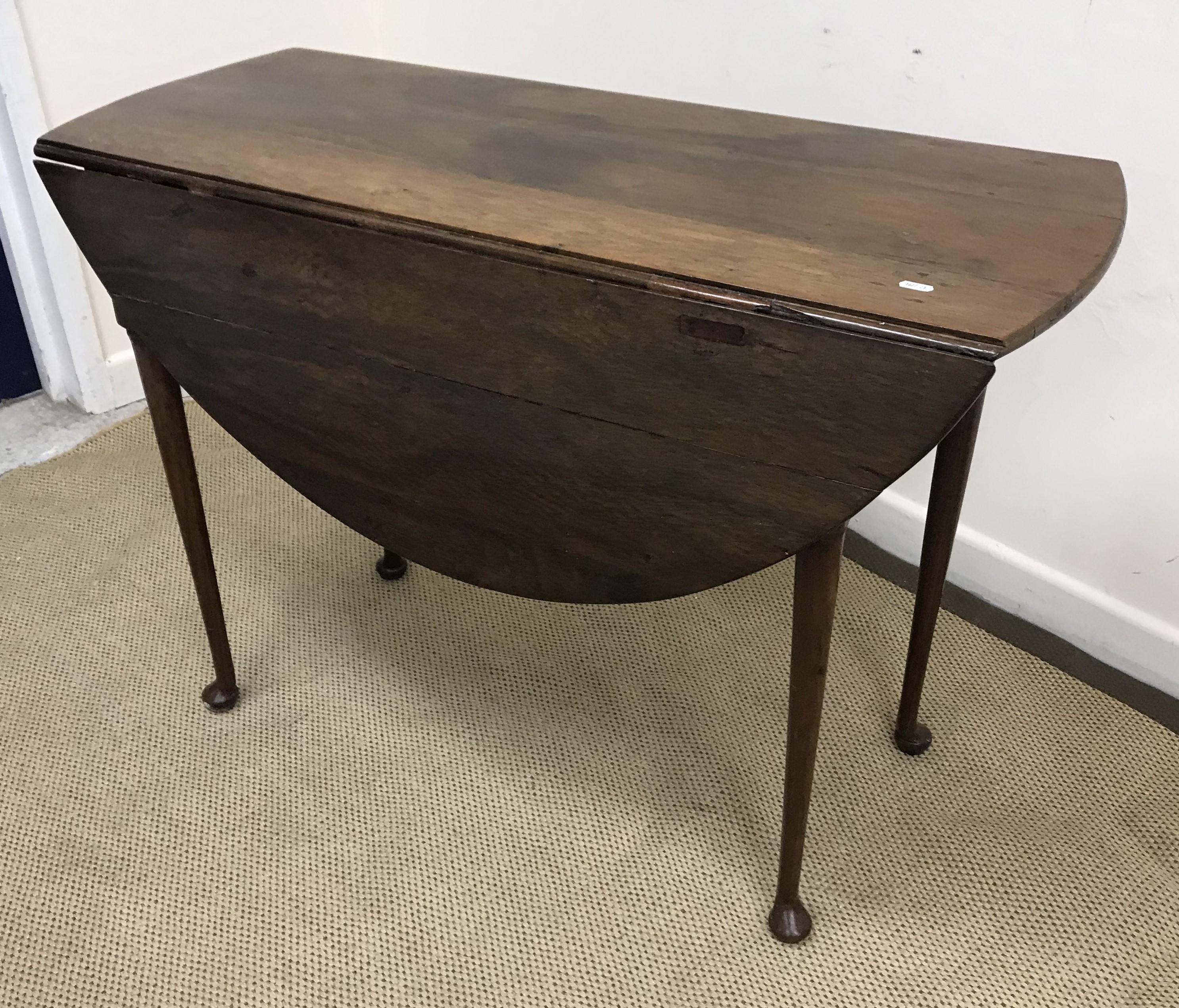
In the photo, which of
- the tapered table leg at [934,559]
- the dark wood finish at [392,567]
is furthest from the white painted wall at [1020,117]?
the dark wood finish at [392,567]

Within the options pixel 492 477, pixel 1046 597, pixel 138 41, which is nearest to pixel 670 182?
pixel 492 477

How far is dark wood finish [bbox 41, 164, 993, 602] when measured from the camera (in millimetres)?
740

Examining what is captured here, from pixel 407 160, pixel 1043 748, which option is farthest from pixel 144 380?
pixel 1043 748

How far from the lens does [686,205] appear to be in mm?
857

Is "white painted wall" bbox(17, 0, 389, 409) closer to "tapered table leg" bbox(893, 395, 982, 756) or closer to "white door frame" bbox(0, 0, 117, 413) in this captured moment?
"white door frame" bbox(0, 0, 117, 413)

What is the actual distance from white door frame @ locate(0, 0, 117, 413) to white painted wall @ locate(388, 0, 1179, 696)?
34.6 inches

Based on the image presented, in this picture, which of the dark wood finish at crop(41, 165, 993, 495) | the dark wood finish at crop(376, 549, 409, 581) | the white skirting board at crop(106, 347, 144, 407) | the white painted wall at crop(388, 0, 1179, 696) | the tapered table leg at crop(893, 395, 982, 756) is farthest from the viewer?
the white skirting board at crop(106, 347, 144, 407)

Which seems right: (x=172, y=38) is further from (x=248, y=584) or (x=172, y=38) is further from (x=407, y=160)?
(x=407, y=160)

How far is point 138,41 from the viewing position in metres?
1.73

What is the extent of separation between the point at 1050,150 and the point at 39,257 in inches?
65.4

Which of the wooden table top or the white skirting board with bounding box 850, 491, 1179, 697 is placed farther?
the white skirting board with bounding box 850, 491, 1179, 697

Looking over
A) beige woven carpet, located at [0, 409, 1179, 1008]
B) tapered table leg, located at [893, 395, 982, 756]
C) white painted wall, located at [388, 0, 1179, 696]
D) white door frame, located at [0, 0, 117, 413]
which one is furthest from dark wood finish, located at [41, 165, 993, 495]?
white door frame, located at [0, 0, 117, 413]

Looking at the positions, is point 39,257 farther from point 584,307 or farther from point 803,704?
point 803,704

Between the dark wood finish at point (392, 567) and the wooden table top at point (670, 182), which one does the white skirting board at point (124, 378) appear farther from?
the wooden table top at point (670, 182)
